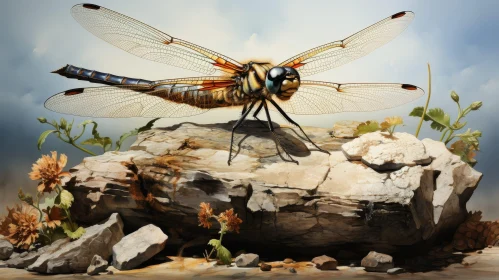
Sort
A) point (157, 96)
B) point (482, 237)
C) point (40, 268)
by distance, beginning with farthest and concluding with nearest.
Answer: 1. point (157, 96)
2. point (482, 237)
3. point (40, 268)

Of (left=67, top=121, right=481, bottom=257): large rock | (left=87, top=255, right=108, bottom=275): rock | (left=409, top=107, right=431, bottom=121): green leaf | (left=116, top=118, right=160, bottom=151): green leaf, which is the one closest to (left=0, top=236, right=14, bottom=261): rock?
(left=67, top=121, right=481, bottom=257): large rock

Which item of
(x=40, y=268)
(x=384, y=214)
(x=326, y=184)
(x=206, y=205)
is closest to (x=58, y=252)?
(x=40, y=268)

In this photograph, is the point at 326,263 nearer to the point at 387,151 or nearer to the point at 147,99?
the point at 387,151

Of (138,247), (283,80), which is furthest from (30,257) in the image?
(283,80)

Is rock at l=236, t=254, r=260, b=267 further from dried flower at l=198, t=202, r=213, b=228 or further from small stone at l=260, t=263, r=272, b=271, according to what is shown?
dried flower at l=198, t=202, r=213, b=228

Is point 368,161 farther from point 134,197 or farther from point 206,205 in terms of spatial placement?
point 134,197
